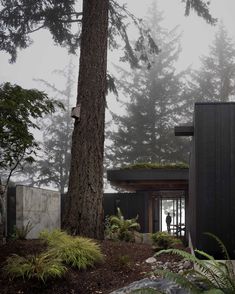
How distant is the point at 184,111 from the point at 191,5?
17.4 metres

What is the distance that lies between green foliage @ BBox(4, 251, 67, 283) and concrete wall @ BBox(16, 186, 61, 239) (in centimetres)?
480

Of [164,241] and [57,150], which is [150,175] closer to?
[164,241]

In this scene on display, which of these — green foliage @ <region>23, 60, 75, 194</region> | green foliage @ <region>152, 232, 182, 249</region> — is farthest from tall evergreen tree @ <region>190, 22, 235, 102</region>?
green foliage @ <region>152, 232, 182, 249</region>

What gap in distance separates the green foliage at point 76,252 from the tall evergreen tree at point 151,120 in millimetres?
19763

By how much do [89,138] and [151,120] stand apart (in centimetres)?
1930

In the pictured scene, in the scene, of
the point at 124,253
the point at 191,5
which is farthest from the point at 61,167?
the point at 124,253

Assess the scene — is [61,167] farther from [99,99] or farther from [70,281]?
[70,281]

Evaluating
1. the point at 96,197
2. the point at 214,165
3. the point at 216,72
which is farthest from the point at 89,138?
the point at 216,72

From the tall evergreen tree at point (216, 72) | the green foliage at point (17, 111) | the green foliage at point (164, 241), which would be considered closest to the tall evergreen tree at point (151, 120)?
the tall evergreen tree at point (216, 72)

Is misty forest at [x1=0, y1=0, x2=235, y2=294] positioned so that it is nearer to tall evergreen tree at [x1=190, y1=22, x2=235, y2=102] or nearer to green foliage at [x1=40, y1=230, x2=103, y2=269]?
green foliage at [x1=40, y1=230, x2=103, y2=269]

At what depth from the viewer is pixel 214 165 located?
6.32 m

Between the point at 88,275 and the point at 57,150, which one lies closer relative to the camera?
the point at 88,275

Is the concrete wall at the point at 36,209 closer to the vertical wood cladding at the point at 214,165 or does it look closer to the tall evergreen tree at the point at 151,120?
the vertical wood cladding at the point at 214,165

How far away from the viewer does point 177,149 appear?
26922mm
